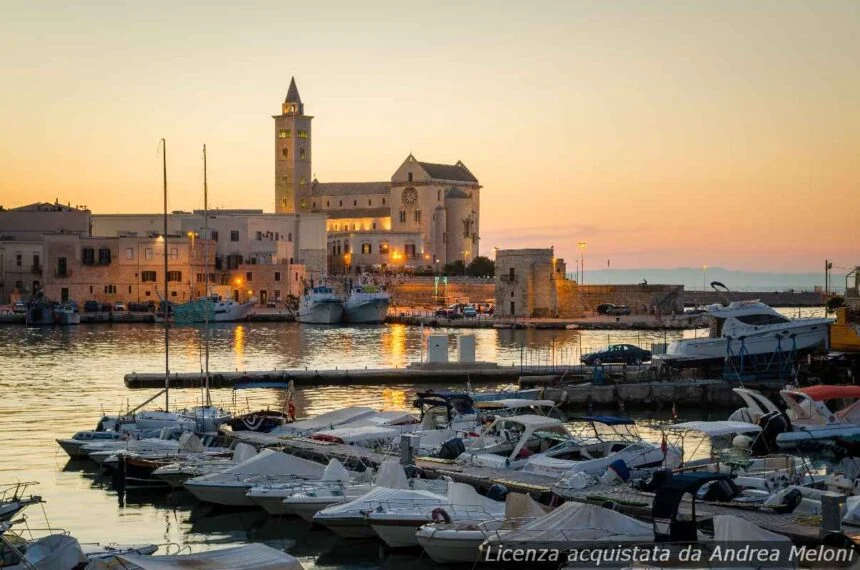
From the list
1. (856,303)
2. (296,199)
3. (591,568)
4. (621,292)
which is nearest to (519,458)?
(591,568)

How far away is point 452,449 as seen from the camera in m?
24.0

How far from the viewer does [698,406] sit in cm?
3603

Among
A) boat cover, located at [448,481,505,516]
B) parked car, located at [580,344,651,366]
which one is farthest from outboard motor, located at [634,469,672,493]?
parked car, located at [580,344,651,366]

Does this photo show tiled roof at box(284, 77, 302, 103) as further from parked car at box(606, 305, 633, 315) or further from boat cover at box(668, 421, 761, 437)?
boat cover at box(668, 421, 761, 437)

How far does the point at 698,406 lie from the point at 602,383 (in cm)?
331

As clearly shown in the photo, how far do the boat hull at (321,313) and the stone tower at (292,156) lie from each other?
165 ft

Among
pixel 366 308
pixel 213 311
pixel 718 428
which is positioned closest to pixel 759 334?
pixel 718 428

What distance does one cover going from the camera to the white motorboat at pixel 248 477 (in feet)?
70.9

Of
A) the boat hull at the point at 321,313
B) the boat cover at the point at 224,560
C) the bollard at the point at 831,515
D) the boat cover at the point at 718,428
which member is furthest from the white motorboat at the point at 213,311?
the bollard at the point at 831,515

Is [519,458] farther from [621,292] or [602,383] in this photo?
[621,292]

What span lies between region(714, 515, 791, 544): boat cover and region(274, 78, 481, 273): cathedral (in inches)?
4164

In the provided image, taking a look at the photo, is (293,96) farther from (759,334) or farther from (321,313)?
(759,334)

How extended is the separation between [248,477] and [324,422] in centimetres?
640

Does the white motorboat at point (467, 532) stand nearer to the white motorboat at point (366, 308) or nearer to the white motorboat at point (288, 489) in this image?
the white motorboat at point (288, 489)
